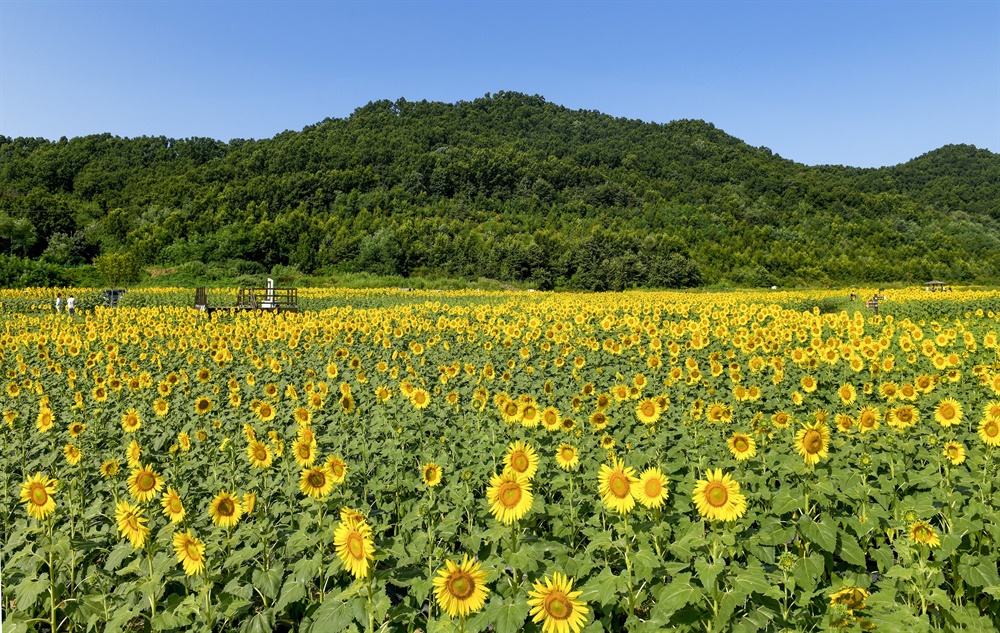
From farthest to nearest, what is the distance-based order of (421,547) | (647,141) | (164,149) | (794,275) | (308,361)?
(647,141), (164,149), (794,275), (308,361), (421,547)

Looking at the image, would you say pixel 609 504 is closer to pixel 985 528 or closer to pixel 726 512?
pixel 726 512

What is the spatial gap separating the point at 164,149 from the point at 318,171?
3370cm

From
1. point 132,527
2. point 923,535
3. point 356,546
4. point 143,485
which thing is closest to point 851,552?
point 923,535

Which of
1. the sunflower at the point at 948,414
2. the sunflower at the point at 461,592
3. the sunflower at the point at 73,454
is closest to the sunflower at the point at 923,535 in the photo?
the sunflower at the point at 461,592

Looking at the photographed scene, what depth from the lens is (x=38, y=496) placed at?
314cm

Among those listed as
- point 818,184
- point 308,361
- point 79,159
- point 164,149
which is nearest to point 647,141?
point 818,184

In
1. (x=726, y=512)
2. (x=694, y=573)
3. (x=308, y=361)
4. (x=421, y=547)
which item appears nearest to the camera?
(x=726, y=512)

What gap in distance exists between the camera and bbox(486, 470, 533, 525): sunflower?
2.67 m

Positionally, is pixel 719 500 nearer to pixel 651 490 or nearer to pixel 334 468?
pixel 651 490

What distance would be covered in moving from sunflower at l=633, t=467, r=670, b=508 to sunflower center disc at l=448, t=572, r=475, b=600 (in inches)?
39.4

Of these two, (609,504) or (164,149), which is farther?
(164,149)

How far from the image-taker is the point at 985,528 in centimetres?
347

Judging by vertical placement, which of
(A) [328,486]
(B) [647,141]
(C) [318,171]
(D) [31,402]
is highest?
(B) [647,141]

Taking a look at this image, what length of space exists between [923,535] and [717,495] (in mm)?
963
